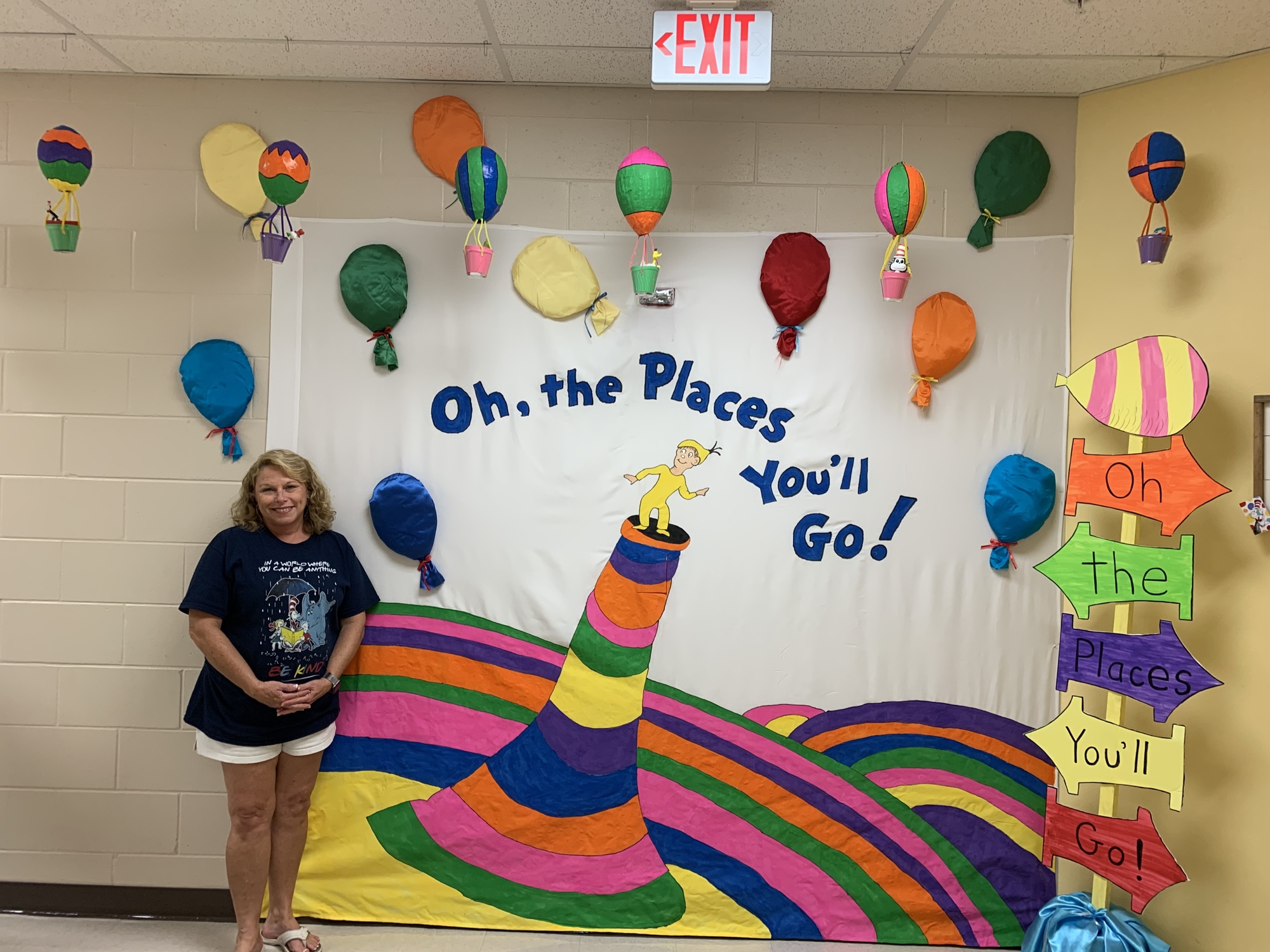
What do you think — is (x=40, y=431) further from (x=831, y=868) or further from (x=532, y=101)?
(x=831, y=868)

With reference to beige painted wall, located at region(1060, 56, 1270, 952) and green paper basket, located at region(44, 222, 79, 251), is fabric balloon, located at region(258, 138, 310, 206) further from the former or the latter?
beige painted wall, located at region(1060, 56, 1270, 952)

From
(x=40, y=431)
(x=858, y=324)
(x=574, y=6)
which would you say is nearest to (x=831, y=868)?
(x=858, y=324)

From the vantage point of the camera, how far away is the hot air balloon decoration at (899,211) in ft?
7.11

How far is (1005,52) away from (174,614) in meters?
2.94

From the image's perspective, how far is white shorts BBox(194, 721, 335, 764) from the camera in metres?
2.27

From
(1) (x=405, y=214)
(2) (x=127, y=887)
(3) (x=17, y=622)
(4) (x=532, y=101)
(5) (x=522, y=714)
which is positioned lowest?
(2) (x=127, y=887)

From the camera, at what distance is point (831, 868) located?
2.55m

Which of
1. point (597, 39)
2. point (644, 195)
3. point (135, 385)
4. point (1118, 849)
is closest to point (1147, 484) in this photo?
point (1118, 849)

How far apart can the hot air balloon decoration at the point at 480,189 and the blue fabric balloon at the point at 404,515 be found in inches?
26.9

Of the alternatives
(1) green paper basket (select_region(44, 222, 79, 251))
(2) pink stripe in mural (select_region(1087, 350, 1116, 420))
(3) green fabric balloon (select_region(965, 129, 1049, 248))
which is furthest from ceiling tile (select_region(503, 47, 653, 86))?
(2) pink stripe in mural (select_region(1087, 350, 1116, 420))

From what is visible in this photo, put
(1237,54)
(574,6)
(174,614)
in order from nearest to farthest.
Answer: (574,6), (1237,54), (174,614)

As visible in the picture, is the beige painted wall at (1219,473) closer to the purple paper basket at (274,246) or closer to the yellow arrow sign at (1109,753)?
the yellow arrow sign at (1109,753)

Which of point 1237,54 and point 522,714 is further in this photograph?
point 522,714

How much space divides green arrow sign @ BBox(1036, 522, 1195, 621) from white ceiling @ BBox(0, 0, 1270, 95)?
1309mm
